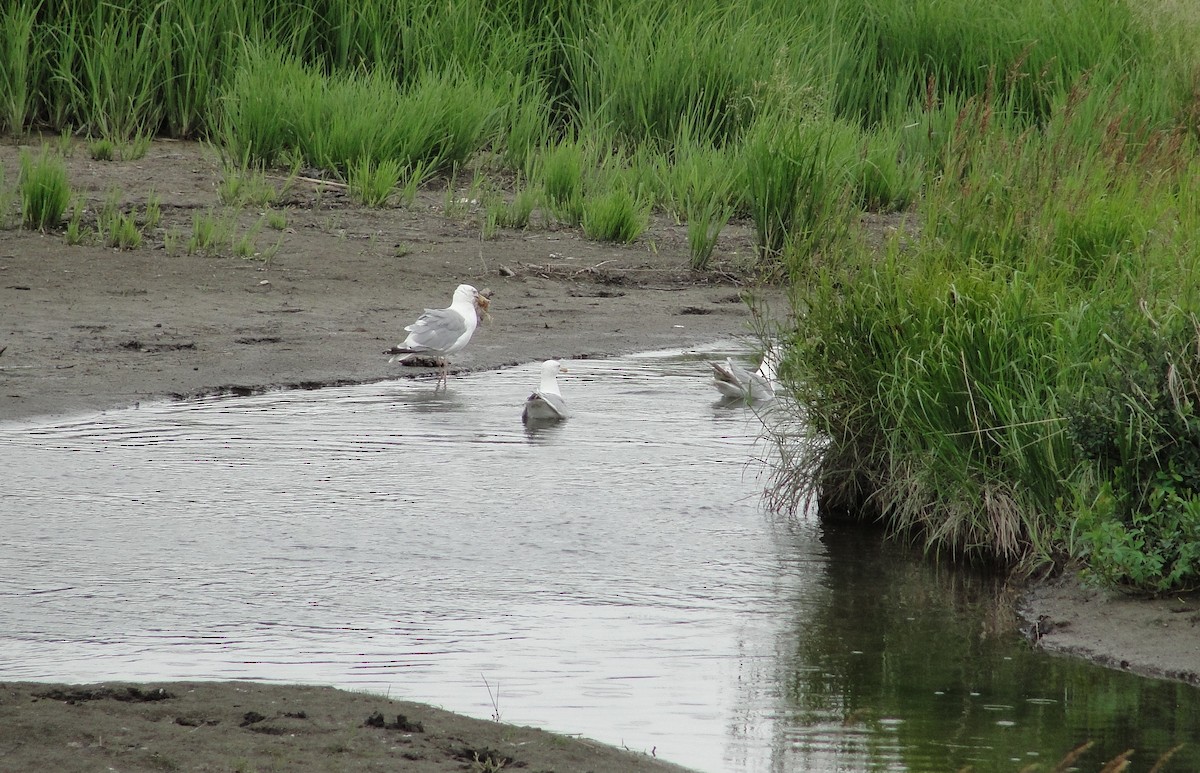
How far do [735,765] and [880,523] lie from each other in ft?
8.31

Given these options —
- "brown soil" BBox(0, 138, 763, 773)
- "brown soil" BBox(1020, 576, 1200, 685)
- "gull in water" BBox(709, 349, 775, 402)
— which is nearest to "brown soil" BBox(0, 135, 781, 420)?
"brown soil" BBox(0, 138, 763, 773)

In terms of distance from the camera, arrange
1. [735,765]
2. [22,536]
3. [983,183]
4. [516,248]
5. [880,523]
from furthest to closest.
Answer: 1. [516,248]
2. [983,183]
3. [880,523]
4. [22,536]
5. [735,765]

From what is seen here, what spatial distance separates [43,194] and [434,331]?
3842 millimetres

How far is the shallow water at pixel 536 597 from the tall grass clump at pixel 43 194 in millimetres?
4172

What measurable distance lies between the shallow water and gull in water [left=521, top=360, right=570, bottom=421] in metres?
0.17

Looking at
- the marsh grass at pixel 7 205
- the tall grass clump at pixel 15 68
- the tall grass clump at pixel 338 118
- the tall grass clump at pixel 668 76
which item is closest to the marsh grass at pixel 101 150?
the tall grass clump at pixel 15 68

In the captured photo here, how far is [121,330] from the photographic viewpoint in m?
9.08

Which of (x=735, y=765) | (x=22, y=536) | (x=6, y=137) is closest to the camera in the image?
(x=735, y=765)

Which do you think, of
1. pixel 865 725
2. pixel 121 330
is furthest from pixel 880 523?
pixel 121 330

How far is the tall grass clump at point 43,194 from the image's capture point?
10.9 m

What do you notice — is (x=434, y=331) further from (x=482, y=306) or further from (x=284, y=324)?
(x=284, y=324)

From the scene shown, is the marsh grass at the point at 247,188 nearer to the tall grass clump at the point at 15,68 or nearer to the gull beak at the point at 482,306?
the tall grass clump at the point at 15,68

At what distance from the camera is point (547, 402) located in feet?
24.5

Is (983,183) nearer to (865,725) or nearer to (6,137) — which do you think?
(865,725)
